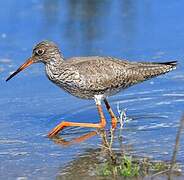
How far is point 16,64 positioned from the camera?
32.1 ft

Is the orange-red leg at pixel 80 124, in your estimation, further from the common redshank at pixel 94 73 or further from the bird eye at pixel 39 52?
the bird eye at pixel 39 52

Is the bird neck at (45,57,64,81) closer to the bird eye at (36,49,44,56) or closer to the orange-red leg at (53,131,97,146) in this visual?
the bird eye at (36,49,44,56)

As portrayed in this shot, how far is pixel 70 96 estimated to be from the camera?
9.09 m

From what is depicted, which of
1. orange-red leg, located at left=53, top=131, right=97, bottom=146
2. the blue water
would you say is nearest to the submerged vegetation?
the blue water

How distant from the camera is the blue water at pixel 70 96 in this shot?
7.42 metres

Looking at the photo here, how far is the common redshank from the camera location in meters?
8.27

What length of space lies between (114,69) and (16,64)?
5.99 feet

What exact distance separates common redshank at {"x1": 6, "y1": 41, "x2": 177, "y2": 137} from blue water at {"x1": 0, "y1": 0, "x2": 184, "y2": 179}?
0.33 metres

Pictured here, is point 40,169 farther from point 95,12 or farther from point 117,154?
point 95,12

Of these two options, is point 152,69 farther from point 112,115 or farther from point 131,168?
point 131,168

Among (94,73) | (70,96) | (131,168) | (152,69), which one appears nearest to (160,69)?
(152,69)

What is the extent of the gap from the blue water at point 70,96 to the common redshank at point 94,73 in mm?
328

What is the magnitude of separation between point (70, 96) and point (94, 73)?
0.84 meters

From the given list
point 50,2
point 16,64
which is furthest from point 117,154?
point 50,2
